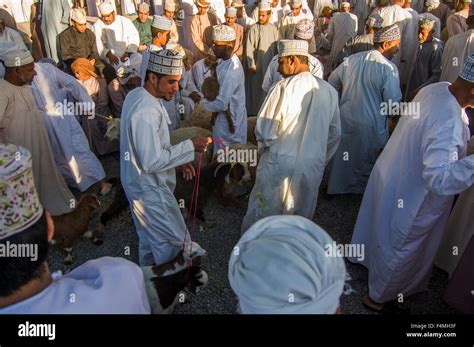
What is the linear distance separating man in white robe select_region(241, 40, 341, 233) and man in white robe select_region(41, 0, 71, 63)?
21.0ft

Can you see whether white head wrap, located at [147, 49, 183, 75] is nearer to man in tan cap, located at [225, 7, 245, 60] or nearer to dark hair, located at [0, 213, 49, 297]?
dark hair, located at [0, 213, 49, 297]

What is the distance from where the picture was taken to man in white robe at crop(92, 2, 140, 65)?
22.2 feet

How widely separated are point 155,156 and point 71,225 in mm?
1499

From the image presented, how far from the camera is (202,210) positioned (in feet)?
15.2

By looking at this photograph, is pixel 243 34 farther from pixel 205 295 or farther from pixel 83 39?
pixel 205 295

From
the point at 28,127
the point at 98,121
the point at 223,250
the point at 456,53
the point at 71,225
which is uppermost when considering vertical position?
the point at 456,53

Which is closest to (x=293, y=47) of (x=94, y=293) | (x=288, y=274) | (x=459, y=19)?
(x=288, y=274)

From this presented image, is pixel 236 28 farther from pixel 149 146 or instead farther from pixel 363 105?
pixel 149 146

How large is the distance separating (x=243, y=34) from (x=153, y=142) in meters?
5.26

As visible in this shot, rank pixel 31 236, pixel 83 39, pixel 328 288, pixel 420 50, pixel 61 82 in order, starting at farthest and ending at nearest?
pixel 83 39 → pixel 420 50 → pixel 61 82 → pixel 31 236 → pixel 328 288

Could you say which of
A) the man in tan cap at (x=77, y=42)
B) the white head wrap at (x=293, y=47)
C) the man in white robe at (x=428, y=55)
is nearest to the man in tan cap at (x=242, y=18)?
the man in tan cap at (x=77, y=42)

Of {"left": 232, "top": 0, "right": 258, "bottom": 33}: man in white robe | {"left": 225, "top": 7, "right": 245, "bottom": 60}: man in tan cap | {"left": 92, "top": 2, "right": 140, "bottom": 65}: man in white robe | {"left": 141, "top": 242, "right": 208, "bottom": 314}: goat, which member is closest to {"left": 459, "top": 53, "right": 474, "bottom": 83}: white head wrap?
{"left": 141, "top": 242, "right": 208, "bottom": 314}: goat

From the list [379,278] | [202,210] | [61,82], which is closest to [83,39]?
[61,82]

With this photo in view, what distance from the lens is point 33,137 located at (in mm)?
4242
